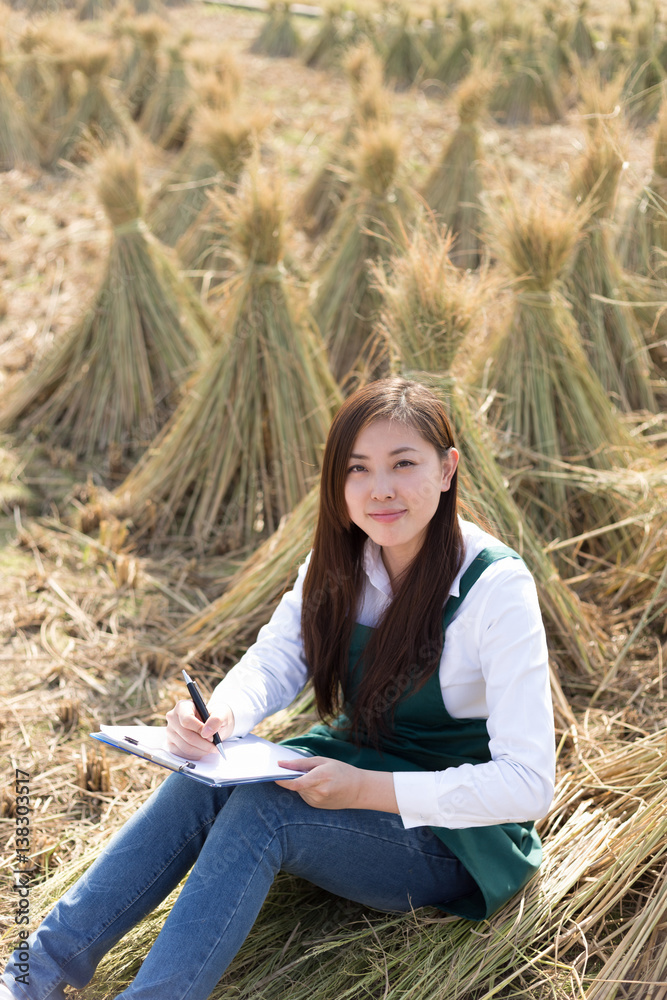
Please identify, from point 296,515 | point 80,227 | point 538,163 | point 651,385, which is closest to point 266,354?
point 296,515

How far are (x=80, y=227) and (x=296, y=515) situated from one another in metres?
3.65

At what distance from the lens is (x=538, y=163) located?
604 cm

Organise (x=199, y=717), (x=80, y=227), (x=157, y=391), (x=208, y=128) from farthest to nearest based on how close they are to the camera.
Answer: (x=80, y=227) → (x=208, y=128) → (x=157, y=391) → (x=199, y=717)

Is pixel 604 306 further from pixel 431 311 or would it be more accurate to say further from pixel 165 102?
pixel 165 102

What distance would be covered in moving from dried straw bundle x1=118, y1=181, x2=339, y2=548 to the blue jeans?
1.58 m

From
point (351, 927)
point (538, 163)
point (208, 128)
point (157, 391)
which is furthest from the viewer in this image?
point (538, 163)

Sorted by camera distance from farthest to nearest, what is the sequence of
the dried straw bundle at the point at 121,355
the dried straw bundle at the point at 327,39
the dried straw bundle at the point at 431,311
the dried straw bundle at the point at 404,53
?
the dried straw bundle at the point at 327,39, the dried straw bundle at the point at 404,53, the dried straw bundle at the point at 121,355, the dried straw bundle at the point at 431,311

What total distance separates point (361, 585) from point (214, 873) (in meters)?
0.56

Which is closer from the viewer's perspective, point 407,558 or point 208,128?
point 407,558

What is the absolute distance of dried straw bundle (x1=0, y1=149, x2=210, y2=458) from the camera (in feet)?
12.2

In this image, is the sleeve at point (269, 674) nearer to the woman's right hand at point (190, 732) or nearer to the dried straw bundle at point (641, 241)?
the woman's right hand at point (190, 732)

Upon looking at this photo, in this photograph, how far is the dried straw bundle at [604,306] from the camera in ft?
11.1

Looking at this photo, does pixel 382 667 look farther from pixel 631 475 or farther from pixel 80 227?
pixel 80 227

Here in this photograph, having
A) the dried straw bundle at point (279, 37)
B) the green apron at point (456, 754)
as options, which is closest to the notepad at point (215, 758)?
the green apron at point (456, 754)
